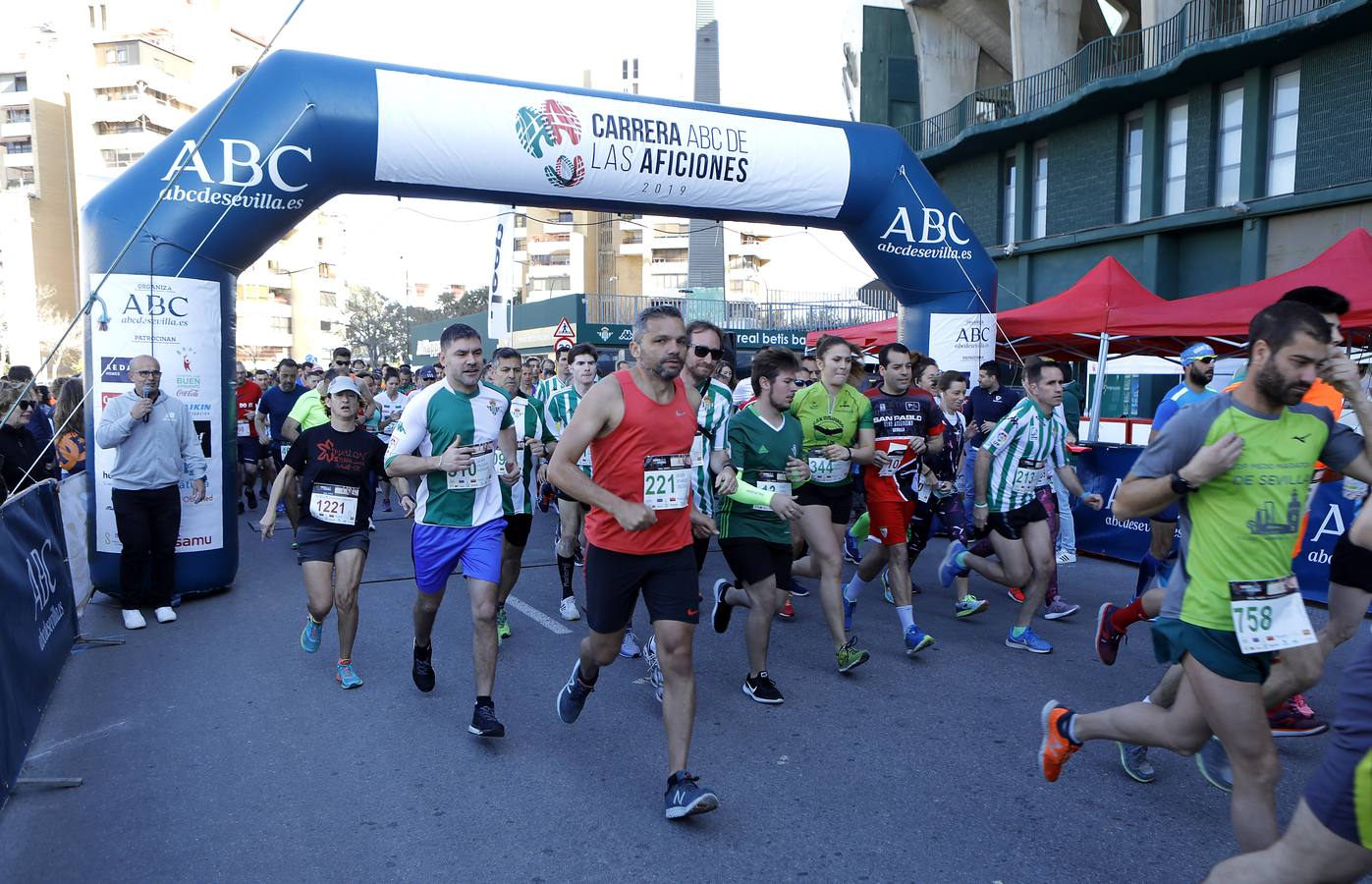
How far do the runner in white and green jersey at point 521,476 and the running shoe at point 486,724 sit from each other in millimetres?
1166

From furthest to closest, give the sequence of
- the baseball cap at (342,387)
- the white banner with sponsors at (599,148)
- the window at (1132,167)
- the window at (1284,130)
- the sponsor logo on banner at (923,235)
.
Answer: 1. the window at (1132,167)
2. the window at (1284,130)
3. the sponsor logo on banner at (923,235)
4. the white banner with sponsors at (599,148)
5. the baseball cap at (342,387)

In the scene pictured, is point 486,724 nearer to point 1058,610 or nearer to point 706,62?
point 1058,610

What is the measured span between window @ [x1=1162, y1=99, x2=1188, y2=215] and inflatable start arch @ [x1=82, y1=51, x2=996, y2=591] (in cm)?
1050

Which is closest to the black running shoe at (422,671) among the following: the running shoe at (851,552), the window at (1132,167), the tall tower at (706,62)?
the running shoe at (851,552)

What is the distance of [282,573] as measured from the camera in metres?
9.16

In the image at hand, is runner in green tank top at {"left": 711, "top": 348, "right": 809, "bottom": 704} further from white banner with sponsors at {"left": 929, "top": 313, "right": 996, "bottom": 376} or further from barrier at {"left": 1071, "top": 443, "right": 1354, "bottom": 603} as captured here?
white banner with sponsors at {"left": 929, "top": 313, "right": 996, "bottom": 376}

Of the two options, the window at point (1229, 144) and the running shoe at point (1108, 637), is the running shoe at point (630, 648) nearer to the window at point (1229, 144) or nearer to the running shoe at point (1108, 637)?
the running shoe at point (1108, 637)

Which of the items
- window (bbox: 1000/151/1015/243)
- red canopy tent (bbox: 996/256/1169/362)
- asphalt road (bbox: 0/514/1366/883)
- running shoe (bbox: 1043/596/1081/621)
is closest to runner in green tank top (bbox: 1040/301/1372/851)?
asphalt road (bbox: 0/514/1366/883)

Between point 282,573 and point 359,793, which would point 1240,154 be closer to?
point 282,573

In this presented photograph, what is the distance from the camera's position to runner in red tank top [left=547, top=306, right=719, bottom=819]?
3.84 m

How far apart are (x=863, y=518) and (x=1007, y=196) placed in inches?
797

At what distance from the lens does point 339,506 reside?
5.65 metres

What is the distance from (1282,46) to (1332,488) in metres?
12.6

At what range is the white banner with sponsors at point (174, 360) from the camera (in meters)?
7.49
